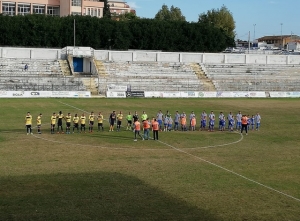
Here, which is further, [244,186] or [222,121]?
[222,121]

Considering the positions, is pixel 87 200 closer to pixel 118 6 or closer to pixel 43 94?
pixel 43 94

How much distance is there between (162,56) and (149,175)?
2439 inches

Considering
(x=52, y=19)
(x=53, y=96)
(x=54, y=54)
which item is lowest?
(x=53, y=96)

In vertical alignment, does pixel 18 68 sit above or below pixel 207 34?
below

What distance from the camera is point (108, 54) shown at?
3204 inches

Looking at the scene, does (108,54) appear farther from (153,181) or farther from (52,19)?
(153,181)

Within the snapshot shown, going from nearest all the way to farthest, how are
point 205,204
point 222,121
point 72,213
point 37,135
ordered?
point 72,213 < point 205,204 < point 37,135 < point 222,121

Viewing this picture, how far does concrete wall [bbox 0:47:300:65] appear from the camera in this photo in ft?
253

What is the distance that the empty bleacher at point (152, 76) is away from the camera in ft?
243

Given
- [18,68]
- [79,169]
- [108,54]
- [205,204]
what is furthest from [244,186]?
[108,54]

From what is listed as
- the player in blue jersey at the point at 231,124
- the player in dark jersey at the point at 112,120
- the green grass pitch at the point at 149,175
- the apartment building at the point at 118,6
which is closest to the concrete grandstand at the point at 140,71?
the green grass pitch at the point at 149,175

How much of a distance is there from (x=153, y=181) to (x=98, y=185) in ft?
8.45

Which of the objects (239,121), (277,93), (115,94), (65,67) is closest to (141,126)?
(239,121)

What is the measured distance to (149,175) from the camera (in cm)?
2389
